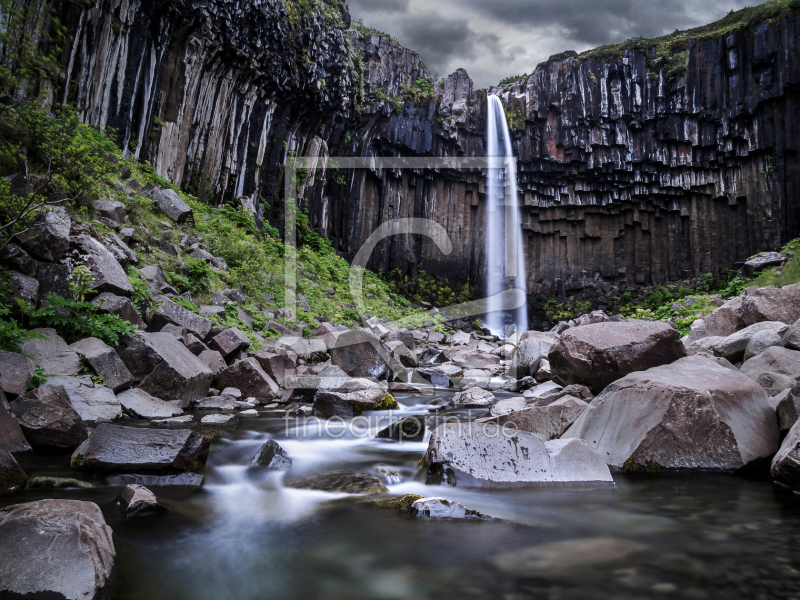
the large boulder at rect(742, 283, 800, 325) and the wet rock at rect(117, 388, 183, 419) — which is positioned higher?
the large boulder at rect(742, 283, 800, 325)

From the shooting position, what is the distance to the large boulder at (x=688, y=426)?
4.39 metres

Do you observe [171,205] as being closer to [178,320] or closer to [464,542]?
[178,320]

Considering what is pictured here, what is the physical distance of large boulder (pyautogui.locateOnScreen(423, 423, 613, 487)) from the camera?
13.9ft

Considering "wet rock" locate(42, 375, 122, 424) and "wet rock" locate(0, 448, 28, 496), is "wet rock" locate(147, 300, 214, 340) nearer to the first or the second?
"wet rock" locate(42, 375, 122, 424)

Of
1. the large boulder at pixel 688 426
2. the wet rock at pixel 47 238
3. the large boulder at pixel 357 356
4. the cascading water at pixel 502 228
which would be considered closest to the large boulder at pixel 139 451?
the wet rock at pixel 47 238

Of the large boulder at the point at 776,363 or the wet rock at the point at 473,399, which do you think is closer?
the large boulder at the point at 776,363

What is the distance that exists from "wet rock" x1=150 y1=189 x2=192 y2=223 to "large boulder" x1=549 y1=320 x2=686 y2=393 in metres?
11.4

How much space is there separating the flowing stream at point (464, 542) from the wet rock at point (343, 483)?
14 centimetres

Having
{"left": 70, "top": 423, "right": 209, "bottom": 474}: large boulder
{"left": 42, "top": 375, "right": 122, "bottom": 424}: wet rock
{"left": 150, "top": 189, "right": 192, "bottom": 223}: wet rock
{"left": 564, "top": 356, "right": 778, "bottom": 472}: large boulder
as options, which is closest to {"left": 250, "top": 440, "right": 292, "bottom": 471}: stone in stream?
{"left": 70, "top": 423, "right": 209, "bottom": 474}: large boulder

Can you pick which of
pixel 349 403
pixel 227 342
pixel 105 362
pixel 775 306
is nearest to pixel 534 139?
pixel 775 306

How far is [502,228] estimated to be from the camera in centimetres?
3225

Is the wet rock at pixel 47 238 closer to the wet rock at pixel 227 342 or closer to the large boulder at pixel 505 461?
the wet rock at pixel 227 342

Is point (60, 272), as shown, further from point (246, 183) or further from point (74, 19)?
point (246, 183)

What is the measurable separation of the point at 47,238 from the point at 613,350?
839cm
